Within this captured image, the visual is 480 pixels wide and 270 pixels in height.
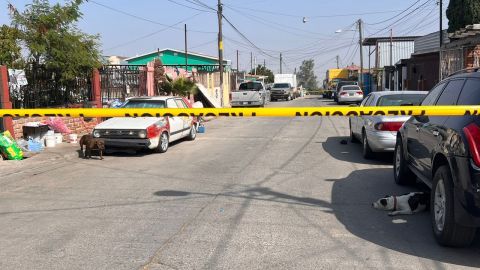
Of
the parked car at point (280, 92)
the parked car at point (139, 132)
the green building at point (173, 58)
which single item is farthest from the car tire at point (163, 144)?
the green building at point (173, 58)

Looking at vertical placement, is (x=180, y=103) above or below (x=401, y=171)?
above

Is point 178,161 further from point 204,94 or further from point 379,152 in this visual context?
point 204,94

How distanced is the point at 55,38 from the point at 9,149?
185 inches

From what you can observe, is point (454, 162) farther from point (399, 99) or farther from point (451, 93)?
point (399, 99)

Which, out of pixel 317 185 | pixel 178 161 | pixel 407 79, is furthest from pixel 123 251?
pixel 407 79

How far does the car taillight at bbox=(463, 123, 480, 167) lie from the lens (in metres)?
4.66

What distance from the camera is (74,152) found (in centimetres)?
1284

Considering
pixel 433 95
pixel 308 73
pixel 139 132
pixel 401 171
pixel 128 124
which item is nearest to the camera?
pixel 433 95

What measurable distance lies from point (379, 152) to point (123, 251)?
22.8ft

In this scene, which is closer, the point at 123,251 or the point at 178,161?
the point at 123,251

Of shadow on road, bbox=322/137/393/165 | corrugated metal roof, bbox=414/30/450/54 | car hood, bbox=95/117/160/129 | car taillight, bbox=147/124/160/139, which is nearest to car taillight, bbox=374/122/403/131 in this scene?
shadow on road, bbox=322/137/393/165

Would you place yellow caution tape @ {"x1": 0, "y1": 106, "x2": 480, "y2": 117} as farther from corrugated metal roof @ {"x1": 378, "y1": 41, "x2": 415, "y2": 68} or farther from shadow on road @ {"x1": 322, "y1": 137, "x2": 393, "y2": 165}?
corrugated metal roof @ {"x1": 378, "y1": 41, "x2": 415, "y2": 68}

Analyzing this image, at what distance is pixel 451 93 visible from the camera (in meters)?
6.04

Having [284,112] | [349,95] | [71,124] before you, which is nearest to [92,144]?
[71,124]
